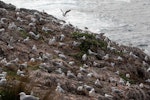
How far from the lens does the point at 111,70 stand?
12562 millimetres

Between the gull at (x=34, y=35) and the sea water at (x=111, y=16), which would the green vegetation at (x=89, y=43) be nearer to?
the gull at (x=34, y=35)

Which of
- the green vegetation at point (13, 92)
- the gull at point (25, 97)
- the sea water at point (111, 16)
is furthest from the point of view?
the sea water at point (111, 16)

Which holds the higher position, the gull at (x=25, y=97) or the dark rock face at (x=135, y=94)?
the gull at (x=25, y=97)

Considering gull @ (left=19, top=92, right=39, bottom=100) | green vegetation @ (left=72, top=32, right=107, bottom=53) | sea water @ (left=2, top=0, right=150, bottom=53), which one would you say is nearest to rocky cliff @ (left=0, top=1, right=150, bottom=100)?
green vegetation @ (left=72, top=32, right=107, bottom=53)

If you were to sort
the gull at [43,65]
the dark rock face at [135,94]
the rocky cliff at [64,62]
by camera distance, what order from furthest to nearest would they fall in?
the dark rock face at [135,94]
the gull at [43,65]
the rocky cliff at [64,62]

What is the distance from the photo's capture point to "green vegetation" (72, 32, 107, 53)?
13.4m

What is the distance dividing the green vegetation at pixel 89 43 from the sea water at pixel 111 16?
6.46 m

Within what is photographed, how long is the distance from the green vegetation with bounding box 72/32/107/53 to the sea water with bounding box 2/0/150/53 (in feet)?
21.2

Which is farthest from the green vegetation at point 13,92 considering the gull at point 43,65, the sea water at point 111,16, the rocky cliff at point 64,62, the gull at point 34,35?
→ the sea water at point 111,16

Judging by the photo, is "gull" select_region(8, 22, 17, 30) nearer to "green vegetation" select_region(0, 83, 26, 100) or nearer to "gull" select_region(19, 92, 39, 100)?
"green vegetation" select_region(0, 83, 26, 100)

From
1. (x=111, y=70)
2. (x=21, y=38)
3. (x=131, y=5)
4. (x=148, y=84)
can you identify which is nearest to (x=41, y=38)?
(x=21, y=38)

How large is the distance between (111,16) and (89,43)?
12747 millimetres

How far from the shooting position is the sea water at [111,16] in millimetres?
22587

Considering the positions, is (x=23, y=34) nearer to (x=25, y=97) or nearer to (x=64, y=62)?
(x=64, y=62)
